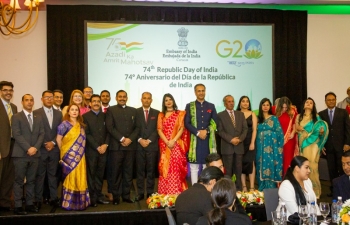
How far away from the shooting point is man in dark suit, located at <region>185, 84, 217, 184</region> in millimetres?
5855

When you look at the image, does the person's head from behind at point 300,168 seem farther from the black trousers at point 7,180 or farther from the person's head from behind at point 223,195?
the black trousers at point 7,180

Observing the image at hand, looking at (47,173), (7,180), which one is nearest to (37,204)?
(47,173)

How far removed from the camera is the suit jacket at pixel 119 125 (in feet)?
18.7

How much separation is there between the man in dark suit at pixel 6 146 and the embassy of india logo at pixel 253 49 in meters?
4.45

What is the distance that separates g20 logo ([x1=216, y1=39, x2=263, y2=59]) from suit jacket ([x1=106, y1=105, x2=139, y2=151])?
10.2ft

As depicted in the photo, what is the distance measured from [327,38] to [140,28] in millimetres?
3666

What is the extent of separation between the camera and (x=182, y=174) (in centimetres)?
587

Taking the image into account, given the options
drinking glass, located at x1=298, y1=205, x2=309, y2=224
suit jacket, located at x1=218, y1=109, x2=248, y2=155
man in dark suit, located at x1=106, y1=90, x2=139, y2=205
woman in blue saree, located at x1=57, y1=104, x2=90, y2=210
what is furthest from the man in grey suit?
drinking glass, located at x1=298, y1=205, x2=309, y2=224

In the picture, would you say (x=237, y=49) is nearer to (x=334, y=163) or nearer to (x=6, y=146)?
(x=334, y=163)

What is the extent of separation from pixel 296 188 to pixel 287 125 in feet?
9.07

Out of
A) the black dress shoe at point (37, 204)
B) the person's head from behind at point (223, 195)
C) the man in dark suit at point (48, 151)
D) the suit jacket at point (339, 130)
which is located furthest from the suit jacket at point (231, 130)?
the person's head from behind at point (223, 195)

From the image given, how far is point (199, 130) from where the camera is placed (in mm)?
5844

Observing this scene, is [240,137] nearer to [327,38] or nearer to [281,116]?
[281,116]

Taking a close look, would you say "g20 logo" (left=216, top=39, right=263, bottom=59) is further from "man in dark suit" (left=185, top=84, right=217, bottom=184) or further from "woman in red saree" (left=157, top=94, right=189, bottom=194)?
"woman in red saree" (left=157, top=94, right=189, bottom=194)
